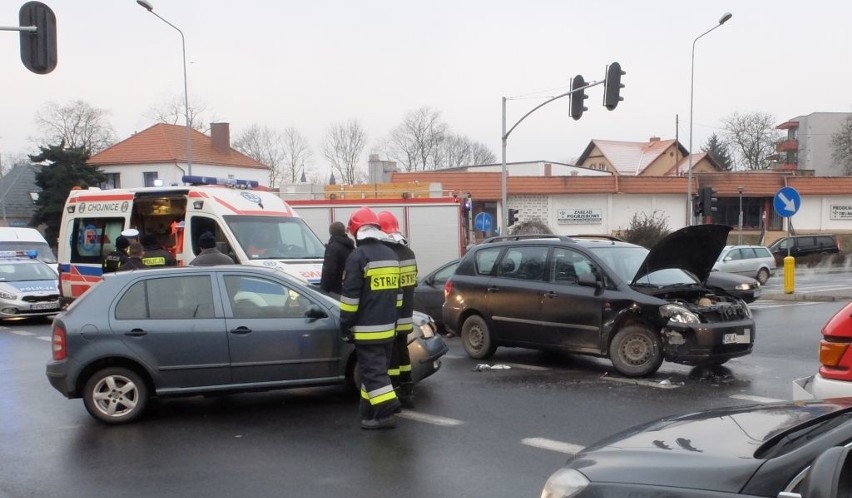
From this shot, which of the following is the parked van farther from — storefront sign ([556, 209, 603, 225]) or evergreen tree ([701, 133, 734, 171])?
evergreen tree ([701, 133, 734, 171])

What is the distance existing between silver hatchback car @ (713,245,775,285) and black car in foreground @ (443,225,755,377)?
1845cm

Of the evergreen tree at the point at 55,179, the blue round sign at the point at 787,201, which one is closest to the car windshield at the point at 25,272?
the blue round sign at the point at 787,201

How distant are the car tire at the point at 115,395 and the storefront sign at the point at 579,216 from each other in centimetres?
3767

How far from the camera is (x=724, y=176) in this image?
45312 millimetres

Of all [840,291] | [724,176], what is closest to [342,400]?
[840,291]

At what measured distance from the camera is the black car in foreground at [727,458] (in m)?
2.47

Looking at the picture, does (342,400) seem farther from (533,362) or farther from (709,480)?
(709,480)

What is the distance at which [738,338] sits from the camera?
8.66 meters

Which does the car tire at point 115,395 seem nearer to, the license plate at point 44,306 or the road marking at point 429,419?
the road marking at point 429,419

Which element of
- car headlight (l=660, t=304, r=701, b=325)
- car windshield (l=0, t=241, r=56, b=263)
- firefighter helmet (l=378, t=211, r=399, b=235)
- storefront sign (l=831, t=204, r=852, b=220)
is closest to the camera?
firefighter helmet (l=378, t=211, r=399, b=235)

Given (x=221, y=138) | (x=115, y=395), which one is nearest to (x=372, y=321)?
(x=115, y=395)

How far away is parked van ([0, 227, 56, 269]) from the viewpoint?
21.1 m

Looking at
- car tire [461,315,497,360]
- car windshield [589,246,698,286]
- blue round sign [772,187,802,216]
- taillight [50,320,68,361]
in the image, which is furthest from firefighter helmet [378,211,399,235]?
blue round sign [772,187,802,216]

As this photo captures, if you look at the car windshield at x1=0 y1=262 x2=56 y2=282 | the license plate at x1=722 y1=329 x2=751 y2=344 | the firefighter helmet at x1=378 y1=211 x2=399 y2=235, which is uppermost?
the firefighter helmet at x1=378 y1=211 x2=399 y2=235
